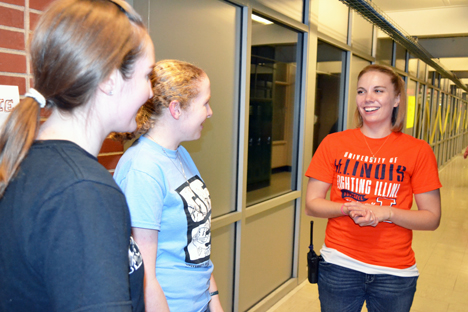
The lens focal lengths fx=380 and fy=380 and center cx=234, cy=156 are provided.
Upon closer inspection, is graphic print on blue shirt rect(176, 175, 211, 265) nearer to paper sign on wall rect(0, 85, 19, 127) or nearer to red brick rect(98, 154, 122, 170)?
red brick rect(98, 154, 122, 170)

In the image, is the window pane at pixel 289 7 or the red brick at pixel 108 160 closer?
the red brick at pixel 108 160

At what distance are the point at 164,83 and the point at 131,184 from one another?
37 centimetres

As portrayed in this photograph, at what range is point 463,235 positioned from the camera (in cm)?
542

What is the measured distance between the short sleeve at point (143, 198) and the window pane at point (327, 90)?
316 centimetres

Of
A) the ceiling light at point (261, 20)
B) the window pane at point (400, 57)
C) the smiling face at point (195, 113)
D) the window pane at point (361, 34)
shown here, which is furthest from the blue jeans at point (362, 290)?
the window pane at point (400, 57)

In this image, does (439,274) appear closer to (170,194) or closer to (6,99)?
(170,194)

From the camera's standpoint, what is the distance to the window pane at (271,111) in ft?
9.87

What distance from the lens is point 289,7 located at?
10.7 feet

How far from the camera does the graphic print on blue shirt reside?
121 cm

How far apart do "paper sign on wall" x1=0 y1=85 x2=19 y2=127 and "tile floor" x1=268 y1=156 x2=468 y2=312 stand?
2.62 metres

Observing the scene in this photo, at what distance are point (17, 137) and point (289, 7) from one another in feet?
9.76

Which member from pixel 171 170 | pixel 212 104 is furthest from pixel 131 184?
pixel 212 104

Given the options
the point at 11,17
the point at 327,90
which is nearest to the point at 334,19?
the point at 327,90

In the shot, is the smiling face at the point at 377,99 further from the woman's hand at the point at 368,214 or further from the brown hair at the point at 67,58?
the brown hair at the point at 67,58
